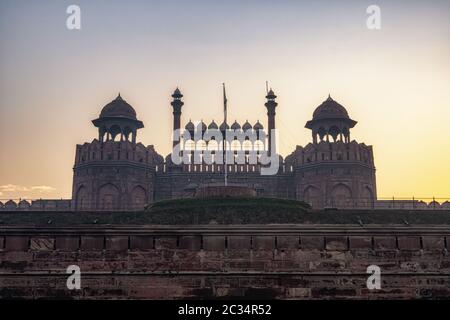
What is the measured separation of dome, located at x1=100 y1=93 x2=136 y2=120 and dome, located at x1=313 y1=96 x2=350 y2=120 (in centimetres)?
1179

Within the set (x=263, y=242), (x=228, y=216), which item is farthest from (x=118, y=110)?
(x=263, y=242)

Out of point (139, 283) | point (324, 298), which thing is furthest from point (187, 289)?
point (324, 298)

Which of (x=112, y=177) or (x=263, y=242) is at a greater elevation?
(x=112, y=177)

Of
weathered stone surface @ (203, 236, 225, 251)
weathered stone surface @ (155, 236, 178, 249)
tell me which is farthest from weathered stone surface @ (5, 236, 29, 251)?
weathered stone surface @ (203, 236, 225, 251)

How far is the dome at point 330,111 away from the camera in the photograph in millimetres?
29391

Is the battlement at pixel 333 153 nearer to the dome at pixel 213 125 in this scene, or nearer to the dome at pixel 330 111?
the dome at pixel 330 111

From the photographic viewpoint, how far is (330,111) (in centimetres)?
2958

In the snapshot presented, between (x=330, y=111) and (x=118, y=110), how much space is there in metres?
13.4

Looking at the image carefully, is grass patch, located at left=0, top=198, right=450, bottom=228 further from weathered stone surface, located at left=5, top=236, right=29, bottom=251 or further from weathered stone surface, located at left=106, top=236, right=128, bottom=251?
weathered stone surface, located at left=106, top=236, right=128, bottom=251

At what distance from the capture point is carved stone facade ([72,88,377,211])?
1063 inches

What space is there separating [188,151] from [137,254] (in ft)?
48.4

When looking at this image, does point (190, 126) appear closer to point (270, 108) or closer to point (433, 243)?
point (270, 108)
